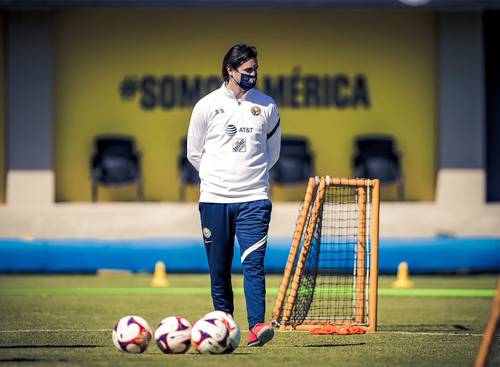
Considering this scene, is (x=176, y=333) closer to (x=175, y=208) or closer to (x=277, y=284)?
(x=277, y=284)

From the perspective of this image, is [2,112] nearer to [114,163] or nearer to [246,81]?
[114,163]

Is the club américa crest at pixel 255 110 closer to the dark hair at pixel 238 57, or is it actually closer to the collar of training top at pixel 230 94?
the collar of training top at pixel 230 94

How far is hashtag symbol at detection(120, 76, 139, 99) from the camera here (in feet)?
77.9

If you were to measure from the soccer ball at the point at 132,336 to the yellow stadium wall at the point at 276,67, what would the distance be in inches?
595

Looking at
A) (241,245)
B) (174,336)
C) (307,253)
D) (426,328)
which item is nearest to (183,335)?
(174,336)

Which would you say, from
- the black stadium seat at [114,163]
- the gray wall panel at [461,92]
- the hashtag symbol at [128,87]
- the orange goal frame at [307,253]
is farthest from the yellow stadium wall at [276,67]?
the orange goal frame at [307,253]

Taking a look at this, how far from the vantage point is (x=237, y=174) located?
8945 mm

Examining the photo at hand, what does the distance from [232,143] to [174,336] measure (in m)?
1.41

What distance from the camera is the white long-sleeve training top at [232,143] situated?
8953 millimetres

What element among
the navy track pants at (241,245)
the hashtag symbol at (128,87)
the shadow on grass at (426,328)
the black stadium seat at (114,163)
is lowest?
the shadow on grass at (426,328)

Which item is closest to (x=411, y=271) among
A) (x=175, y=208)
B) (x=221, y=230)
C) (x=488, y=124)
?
(x=175, y=208)

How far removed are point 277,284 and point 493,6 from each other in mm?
7211

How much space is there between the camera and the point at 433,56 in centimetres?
2373

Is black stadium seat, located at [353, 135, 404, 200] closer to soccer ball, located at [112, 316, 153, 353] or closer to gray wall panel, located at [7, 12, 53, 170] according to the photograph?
gray wall panel, located at [7, 12, 53, 170]
